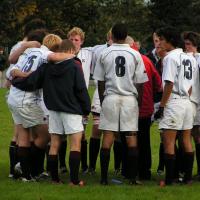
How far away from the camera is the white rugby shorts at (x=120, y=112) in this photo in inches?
381

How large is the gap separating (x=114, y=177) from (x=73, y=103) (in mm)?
1971

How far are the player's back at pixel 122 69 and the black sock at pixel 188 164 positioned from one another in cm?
126

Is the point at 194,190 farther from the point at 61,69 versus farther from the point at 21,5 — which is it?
the point at 21,5

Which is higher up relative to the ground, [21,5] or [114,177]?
[21,5]

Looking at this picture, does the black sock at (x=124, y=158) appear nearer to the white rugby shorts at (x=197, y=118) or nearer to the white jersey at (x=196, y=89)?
the white rugby shorts at (x=197, y=118)

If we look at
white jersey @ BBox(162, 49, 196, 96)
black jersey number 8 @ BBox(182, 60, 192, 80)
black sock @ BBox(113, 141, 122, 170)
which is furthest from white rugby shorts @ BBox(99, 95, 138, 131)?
black sock @ BBox(113, 141, 122, 170)

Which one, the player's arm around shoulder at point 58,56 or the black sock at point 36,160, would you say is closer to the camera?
the player's arm around shoulder at point 58,56

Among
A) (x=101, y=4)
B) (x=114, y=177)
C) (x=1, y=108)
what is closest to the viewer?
(x=114, y=177)

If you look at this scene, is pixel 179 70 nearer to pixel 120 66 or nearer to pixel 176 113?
pixel 176 113

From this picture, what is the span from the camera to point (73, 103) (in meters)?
9.53

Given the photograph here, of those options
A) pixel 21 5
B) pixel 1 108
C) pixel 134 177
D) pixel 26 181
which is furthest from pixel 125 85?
pixel 21 5

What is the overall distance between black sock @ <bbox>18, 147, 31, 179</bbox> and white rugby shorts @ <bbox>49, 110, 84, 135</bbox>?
0.71m

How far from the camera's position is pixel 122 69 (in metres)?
9.66

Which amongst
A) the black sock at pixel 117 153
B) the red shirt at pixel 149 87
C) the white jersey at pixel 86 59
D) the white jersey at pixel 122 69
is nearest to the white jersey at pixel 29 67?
the white jersey at pixel 122 69
